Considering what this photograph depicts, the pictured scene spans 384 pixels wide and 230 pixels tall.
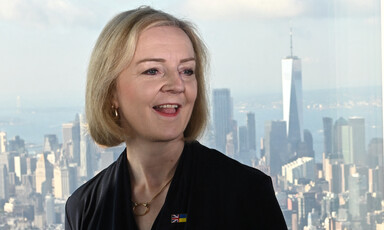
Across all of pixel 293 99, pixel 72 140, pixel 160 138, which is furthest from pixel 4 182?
pixel 160 138

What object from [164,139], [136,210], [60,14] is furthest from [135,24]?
[60,14]

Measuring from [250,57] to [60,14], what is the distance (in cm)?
79

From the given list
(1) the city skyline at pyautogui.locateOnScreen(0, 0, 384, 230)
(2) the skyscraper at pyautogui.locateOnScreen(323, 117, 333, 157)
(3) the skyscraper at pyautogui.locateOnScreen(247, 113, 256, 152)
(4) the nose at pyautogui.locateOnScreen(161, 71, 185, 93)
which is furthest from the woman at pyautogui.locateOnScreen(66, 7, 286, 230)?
(2) the skyscraper at pyautogui.locateOnScreen(323, 117, 333, 157)

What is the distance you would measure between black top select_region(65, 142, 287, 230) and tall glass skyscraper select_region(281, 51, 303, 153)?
4.61ft

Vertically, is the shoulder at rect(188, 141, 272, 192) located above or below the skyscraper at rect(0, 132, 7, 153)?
below

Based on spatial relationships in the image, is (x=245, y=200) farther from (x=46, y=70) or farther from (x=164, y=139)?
(x=46, y=70)

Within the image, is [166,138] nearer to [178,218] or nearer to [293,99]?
[178,218]

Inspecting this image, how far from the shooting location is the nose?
124cm

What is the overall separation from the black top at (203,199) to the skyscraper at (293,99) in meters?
1.41

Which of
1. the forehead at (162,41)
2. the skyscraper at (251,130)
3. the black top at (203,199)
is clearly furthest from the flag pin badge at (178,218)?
the skyscraper at (251,130)

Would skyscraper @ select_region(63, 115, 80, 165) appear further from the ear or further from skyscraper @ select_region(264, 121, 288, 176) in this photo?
the ear

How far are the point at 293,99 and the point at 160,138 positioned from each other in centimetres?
160

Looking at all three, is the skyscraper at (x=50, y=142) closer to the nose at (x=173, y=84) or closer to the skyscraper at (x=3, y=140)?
the skyscraper at (x=3, y=140)

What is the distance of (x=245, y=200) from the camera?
1310 mm
